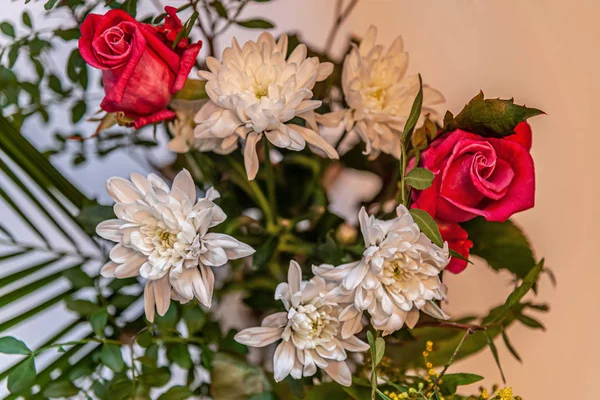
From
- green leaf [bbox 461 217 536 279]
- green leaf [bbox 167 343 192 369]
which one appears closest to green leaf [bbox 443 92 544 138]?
green leaf [bbox 461 217 536 279]

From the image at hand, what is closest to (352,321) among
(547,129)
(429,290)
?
(429,290)

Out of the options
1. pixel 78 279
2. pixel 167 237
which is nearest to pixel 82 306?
pixel 78 279

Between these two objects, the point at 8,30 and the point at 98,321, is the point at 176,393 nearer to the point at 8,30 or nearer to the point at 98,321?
the point at 98,321

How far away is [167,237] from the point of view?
343mm

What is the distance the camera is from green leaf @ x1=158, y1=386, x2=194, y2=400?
42 cm

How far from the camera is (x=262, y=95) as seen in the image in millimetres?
375

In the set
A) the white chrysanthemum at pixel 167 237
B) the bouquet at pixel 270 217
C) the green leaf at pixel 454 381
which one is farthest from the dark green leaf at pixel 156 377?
the green leaf at pixel 454 381

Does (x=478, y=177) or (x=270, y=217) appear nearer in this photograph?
(x=478, y=177)

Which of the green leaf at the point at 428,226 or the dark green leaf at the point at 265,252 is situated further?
the dark green leaf at the point at 265,252

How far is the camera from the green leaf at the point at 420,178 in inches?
12.7

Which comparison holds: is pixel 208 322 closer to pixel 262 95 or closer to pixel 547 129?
pixel 262 95

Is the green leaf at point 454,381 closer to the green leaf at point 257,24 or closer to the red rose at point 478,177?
the red rose at point 478,177

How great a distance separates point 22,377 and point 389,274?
27 centimetres

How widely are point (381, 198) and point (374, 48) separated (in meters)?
0.16
